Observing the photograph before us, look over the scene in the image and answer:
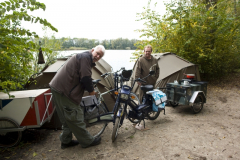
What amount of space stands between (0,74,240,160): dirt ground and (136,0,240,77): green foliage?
3232 millimetres

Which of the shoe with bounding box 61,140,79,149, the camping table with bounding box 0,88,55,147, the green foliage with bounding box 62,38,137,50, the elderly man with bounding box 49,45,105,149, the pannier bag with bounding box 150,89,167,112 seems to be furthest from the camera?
the green foliage with bounding box 62,38,137,50

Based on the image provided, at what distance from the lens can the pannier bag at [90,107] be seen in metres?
3.08

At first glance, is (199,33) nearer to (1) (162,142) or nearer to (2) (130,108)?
(2) (130,108)

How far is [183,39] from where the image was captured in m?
6.92

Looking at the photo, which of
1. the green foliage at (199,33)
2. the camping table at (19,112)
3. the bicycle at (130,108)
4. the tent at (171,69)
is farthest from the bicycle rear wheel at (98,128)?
the green foliage at (199,33)

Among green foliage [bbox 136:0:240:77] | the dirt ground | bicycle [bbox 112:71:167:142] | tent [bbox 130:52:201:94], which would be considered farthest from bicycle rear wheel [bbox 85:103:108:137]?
green foliage [bbox 136:0:240:77]

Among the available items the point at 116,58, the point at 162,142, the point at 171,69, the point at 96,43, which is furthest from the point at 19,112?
the point at 116,58

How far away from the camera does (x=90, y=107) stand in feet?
10.3

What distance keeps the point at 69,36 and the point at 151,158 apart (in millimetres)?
5806

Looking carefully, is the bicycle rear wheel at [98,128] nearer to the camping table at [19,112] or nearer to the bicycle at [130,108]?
the bicycle at [130,108]

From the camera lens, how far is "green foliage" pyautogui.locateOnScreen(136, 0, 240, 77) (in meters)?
6.79

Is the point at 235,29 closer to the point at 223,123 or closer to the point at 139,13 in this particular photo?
the point at 139,13

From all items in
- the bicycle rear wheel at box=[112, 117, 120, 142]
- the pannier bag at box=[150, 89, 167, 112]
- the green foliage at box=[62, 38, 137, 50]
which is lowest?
the bicycle rear wheel at box=[112, 117, 120, 142]

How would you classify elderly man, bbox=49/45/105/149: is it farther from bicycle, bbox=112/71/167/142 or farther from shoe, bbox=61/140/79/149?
bicycle, bbox=112/71/167/142
